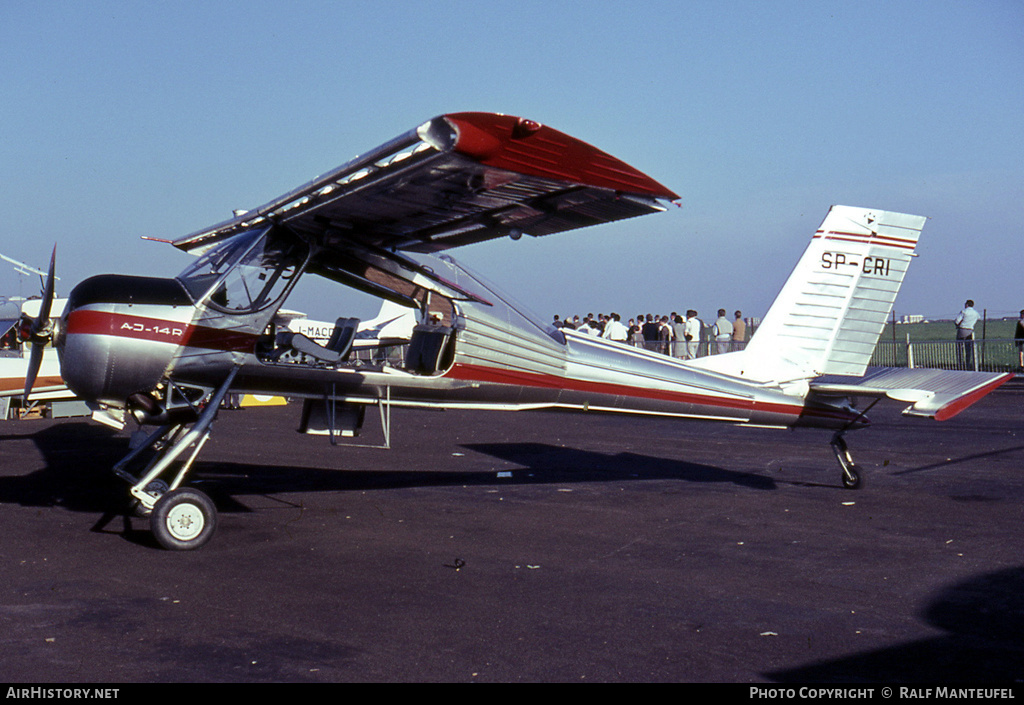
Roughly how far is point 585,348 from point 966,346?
1898 cm

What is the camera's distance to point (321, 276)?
26.2ft

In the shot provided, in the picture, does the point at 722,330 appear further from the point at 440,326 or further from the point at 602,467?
the point at 440,326

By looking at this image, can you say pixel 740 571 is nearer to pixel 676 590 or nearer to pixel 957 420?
pixel 676 590

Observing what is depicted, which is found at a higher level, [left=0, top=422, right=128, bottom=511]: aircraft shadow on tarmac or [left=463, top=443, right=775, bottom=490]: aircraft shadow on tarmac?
[left=463, top=443, right=775, bottom=490]: aircraft shadow on tarmac

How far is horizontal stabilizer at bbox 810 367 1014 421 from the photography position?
783cm

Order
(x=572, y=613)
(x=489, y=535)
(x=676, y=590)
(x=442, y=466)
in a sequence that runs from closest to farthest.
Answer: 1. (x=572, y=613)
2. (x=676, y=590)
3. (x=489, y=535)
4. (x=442, y=466)

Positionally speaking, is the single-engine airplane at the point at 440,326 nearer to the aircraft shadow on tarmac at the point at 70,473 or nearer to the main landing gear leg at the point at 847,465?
the main landing gear leg at the point at 847,465

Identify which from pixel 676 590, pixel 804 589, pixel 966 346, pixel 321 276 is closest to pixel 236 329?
pixel 321 276

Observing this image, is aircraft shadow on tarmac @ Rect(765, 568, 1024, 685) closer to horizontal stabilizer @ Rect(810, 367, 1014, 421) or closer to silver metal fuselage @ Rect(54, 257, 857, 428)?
horizontal stabilizer @ Rect(810, 367, 1014, 421)

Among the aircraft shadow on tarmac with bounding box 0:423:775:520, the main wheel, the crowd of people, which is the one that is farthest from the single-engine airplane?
the crowd of people

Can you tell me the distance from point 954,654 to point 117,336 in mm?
5719

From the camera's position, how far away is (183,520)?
625 cm

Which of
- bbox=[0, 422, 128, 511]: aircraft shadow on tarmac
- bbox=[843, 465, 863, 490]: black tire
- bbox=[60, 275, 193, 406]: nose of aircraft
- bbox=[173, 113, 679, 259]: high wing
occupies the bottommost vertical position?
bbox=[0, 422, 128, 511]: aircraft shadow on tarmac

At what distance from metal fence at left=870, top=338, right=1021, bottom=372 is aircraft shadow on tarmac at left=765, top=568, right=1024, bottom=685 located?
19.1m
